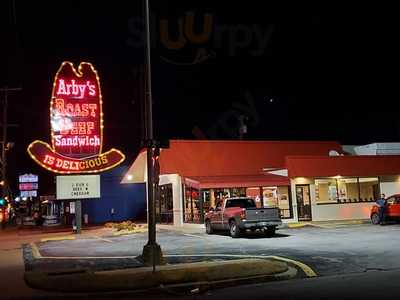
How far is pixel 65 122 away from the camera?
32844mm

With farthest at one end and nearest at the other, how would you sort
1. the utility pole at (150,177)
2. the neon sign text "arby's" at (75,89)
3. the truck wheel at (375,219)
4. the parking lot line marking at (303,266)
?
the neon sign text "arby's" at (75,89) < the truck wheel at (375,219) < the utility pole at (150,177) < the parking lot line marking at (303,266)

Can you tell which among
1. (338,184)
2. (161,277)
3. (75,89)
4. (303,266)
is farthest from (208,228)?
→ (161,277)

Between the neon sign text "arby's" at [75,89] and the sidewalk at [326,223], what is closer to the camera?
the sidewalk at [326,223]

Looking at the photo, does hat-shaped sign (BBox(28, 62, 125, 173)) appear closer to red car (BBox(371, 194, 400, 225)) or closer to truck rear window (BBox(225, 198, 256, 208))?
truck rear window (BBox(225, 198, 256, 208))

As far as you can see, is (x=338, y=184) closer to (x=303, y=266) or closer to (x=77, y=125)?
(x=77, y=125)

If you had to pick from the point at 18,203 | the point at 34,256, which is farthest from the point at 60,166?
the point at 18,203

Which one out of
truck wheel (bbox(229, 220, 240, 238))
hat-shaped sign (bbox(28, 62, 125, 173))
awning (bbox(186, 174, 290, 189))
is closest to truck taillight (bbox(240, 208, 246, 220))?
truck wheel (bbox(229, 220, 240, 238))

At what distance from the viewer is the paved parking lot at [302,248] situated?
15.4m

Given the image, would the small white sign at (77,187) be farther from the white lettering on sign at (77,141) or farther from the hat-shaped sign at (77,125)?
the white lettering on sign at (77,141)

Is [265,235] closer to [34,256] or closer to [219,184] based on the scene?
[219,184]

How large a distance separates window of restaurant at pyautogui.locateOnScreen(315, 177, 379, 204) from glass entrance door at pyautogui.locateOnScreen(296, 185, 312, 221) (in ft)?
1.97

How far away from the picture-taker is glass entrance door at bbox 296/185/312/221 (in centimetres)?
3459

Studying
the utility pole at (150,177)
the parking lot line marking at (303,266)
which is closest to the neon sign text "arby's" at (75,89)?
the utility pole at (150,177)

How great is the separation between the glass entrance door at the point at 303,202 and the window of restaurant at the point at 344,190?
1.97 ft
